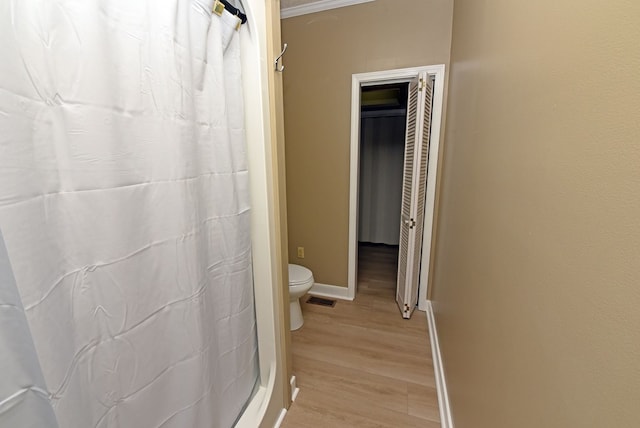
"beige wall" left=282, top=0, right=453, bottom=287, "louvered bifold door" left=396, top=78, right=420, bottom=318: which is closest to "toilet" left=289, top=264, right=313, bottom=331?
"beige wall" left=282, top=0, right=453, bottom=287

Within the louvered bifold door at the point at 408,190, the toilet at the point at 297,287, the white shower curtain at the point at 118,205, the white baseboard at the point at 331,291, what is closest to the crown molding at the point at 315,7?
the louvered bifold door at the point at 408,190

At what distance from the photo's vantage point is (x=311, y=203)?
2635 millimetres

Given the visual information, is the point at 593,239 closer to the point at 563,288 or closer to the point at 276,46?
the point at 563,288

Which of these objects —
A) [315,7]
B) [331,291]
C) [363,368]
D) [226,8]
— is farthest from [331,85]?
[363,368]

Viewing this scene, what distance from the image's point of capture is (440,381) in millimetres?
1601

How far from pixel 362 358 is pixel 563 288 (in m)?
1.67

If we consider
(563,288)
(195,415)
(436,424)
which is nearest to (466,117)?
(563,288)

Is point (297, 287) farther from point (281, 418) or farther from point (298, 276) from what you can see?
point (281, 418)

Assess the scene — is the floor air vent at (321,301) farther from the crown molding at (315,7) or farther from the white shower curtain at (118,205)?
the crown molding at (315,7)

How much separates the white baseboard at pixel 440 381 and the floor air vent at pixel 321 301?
2.90 feet

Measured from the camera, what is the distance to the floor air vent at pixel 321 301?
2.59 meters

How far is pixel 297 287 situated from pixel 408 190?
122 centimetres

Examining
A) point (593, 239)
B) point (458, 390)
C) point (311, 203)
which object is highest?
point (593, 239)

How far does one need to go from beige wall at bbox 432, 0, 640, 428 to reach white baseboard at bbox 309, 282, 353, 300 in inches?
63.0
